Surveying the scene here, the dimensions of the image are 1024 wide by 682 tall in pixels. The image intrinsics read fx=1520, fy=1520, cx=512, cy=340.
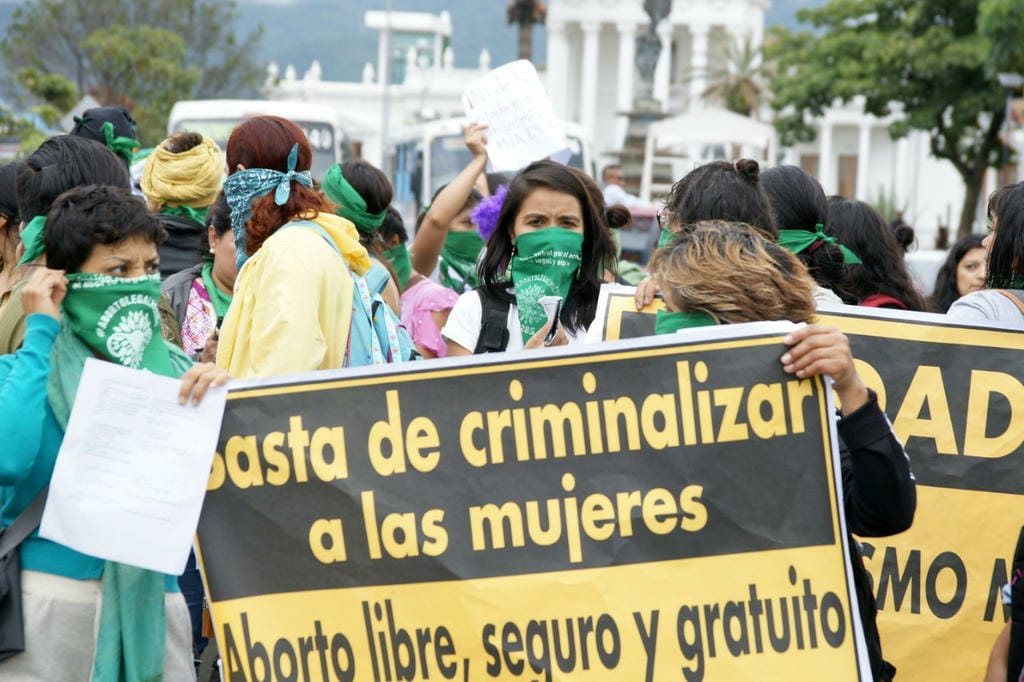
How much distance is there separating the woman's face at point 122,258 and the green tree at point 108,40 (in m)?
38.5

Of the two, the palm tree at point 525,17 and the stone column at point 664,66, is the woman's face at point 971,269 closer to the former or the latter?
the palm tree at point 525,17

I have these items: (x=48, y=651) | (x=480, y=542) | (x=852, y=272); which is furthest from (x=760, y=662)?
(x=852, y=272)

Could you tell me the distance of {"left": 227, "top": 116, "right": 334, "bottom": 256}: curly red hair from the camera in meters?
3.92

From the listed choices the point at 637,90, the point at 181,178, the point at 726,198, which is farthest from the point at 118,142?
the point at 637,90

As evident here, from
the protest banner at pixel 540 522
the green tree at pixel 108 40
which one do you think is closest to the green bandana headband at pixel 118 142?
the protest banner at pixel 540 522

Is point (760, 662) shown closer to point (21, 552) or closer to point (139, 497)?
point (139, 497)

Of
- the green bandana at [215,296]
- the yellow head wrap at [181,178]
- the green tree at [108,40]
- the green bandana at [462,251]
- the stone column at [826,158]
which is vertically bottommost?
the stone column at [826,158]

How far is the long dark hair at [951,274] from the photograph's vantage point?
280 inches

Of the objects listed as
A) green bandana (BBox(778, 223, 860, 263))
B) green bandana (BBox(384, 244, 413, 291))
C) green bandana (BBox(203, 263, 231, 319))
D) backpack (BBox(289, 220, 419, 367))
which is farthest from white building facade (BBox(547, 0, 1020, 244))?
backpack (BBox(289, 220, 419, 367))

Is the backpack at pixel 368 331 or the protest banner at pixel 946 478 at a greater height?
the backpack at pixel 368 331

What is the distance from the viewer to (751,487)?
10.5 feet

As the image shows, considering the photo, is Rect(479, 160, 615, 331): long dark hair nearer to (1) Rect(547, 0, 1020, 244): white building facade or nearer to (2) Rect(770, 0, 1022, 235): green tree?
(2) Rect(770, 0, 1022, 235): green tree

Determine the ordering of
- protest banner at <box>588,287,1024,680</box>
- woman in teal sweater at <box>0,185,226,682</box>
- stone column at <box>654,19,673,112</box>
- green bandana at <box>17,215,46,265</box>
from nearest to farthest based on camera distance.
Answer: woman in teal sweater at <box>0,185,226,682</box>
green bandana at <box>17,215,46,265</box>
protest banner at <box>588,287,1024,680</box>
stone column at <box>654,19,673,112</box>

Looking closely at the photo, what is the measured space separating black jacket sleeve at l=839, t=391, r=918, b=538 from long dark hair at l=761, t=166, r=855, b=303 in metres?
1.50
